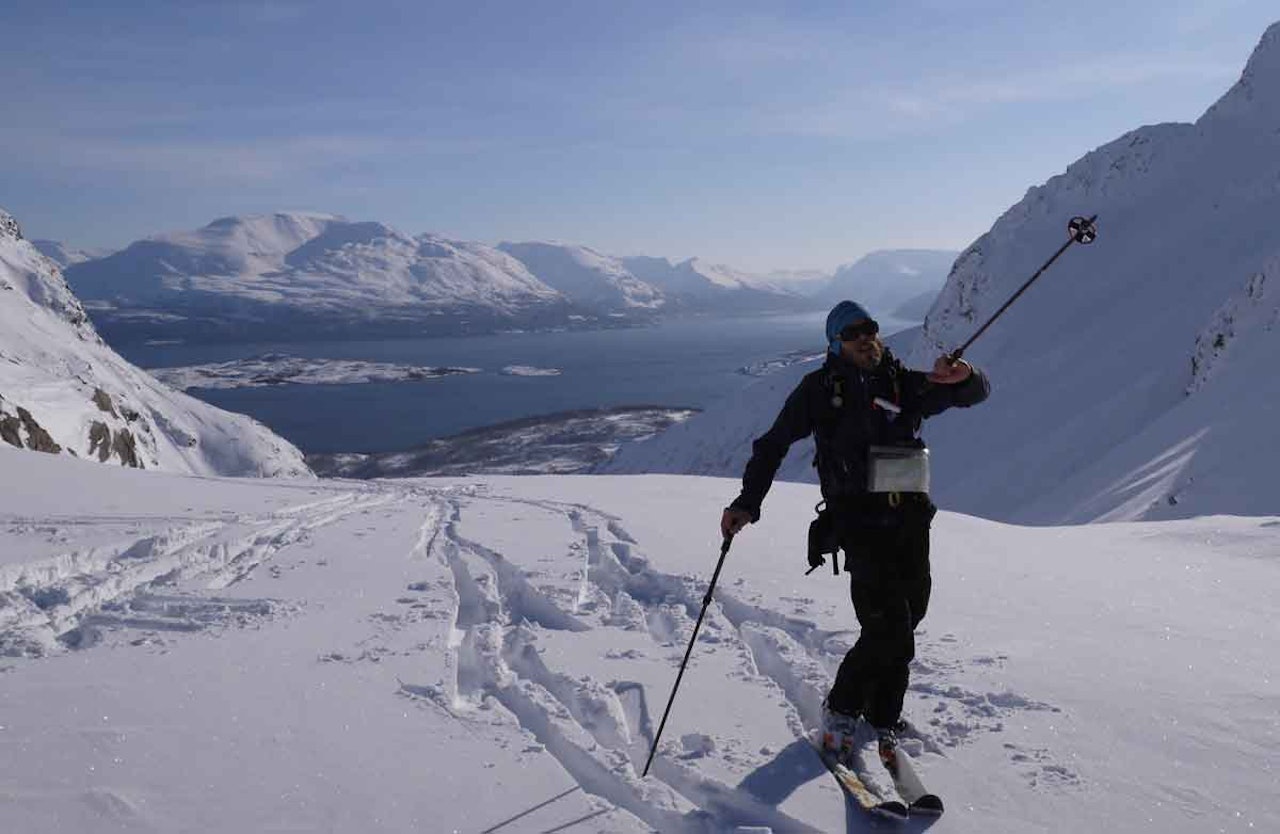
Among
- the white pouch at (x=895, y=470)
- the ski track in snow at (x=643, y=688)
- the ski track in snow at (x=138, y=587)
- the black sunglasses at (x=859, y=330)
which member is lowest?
the ski track in snow at (x=643, y=688)

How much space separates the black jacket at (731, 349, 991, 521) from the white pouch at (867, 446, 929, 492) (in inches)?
1.9

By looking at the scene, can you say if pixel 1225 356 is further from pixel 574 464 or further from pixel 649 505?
pixel 574 464

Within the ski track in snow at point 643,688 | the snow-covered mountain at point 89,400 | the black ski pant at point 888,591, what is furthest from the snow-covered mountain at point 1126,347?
the snow-covered mountain at point 89,400

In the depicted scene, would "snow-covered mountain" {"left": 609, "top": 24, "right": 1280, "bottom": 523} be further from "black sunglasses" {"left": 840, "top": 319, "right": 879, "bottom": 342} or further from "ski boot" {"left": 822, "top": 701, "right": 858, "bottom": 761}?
"black sunglasses" {"left": 840, "top": 319, "right": 879, "bottom": 342}

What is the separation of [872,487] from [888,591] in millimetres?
550

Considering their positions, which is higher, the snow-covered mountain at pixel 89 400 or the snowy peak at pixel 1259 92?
the snowy peak at pixel 1259 92

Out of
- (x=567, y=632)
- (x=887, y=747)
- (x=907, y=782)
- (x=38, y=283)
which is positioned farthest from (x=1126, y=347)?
(x=38, y=283)

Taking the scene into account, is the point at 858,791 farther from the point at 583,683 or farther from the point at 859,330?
the point at 859,330

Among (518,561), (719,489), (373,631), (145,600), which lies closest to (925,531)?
(373,631)

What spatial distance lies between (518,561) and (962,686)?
17.0 ft

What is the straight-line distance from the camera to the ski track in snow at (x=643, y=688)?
438 cm

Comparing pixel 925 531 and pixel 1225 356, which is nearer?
pixel 925 531

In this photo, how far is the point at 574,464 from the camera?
354 feet

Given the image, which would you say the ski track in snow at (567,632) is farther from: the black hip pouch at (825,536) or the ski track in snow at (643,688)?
the black hip pouch at (825,536)
